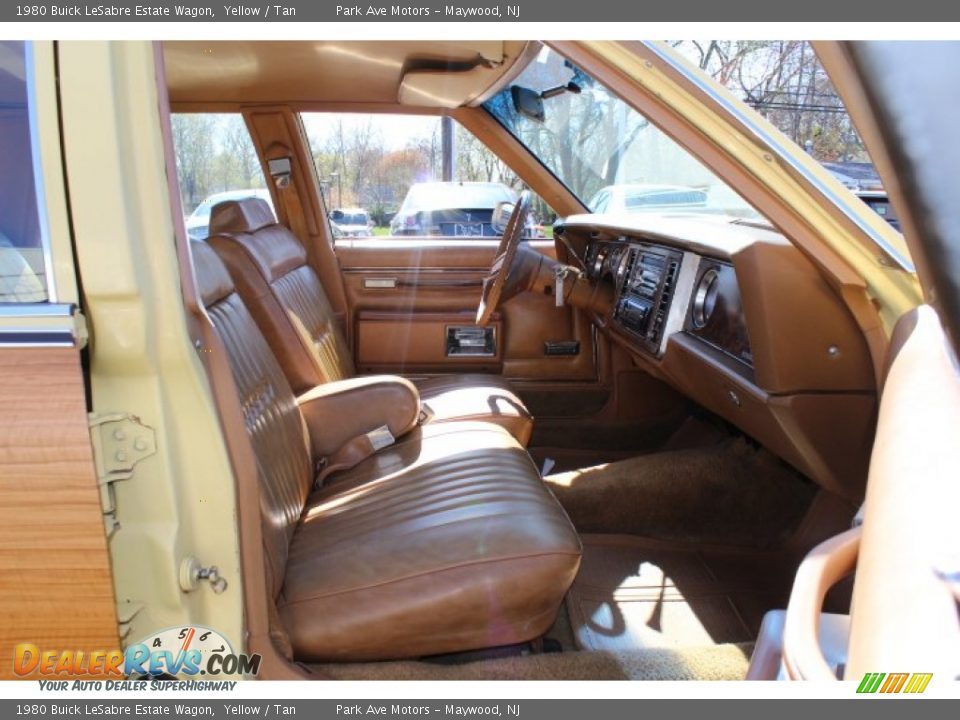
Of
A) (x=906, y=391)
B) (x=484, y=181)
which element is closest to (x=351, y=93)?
(x=484, y=181)

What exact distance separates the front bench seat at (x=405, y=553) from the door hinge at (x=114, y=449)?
0.32 metres

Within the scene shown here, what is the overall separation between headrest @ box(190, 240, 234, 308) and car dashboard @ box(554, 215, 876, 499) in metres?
1.21

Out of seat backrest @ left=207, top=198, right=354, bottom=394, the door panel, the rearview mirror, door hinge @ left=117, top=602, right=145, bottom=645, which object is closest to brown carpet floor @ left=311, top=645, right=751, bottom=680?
door hinge @ left=117, top=602, right=145, bottom=645

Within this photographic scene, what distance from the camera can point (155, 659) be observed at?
115 centimetres

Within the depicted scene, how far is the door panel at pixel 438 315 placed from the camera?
3252 millimetres

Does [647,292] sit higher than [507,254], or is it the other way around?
[507,254]

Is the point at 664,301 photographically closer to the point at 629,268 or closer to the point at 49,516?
the point at 629,268

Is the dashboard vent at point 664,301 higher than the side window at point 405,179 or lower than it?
lower

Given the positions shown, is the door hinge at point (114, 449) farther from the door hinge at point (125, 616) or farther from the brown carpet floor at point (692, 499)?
the brown carpet floor at point (692, 499)

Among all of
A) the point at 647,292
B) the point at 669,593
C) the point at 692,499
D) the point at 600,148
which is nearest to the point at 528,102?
the point at 600,148

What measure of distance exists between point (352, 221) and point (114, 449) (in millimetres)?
2392

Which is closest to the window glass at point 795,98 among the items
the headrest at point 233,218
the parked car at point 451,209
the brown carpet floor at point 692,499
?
the brown carpet floor at point 692,499

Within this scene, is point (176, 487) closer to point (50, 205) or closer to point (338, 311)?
point (50, 205)

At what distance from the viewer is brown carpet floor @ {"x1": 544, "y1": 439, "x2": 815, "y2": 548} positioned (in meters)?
2.31
